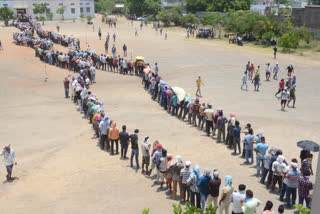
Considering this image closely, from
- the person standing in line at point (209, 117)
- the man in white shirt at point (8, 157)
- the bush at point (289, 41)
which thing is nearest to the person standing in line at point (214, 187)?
the person standing in line at point (209, 117)

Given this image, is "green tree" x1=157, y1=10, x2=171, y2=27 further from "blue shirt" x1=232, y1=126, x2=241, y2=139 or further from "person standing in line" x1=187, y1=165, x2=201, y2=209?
"person standing in line" x1=187, y1=165, x2=201, y2=209

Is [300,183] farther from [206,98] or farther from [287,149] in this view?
[206,98]

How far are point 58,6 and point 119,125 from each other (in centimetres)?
7617

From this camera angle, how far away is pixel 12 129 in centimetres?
1683

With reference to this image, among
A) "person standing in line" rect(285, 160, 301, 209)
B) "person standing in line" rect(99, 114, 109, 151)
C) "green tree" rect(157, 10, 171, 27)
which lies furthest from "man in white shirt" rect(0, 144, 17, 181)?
"green tree" rect(157, 10, 171, 27)

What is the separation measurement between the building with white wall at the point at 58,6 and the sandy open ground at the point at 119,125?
180 ft

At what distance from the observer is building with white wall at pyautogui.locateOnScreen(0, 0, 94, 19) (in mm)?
81438

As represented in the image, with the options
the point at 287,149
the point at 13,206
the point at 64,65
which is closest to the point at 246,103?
the point at 287,149

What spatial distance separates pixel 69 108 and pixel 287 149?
11702mm

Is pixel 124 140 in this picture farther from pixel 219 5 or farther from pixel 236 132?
pixel 219 5

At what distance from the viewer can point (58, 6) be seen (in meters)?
85.6

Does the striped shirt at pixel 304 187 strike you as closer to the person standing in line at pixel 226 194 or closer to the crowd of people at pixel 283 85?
the person standing in line at pixel 226 194

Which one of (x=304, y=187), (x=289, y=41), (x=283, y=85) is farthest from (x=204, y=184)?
(x=289, y=41)

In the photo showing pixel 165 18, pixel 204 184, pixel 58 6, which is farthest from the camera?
pixel 58 6
